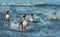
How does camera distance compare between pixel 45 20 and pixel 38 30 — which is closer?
pixel 38 30

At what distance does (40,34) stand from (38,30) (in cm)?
125

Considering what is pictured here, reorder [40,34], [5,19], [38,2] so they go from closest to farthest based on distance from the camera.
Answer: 1. [40,34]
2. [5,19]
3. [38,2]

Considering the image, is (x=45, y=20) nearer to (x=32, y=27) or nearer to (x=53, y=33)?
(x=32, y=27)

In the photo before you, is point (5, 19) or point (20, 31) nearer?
point (20, 31)

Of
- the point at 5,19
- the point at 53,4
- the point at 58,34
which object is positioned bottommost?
the point at 58,34

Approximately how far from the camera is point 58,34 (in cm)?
1997

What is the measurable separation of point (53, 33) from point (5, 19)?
19.4 ft

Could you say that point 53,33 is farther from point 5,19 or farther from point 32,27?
point 5,19

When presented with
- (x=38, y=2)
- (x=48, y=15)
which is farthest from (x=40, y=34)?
(x=38, y=2)

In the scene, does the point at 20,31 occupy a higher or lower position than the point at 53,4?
lower

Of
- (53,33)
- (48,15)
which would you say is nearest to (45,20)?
(48,15)

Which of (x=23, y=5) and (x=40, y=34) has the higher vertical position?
(x=23, y=5)

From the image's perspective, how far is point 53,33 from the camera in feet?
66.4

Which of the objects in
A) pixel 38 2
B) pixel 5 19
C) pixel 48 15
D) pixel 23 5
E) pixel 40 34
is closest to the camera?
pixel 40 34
